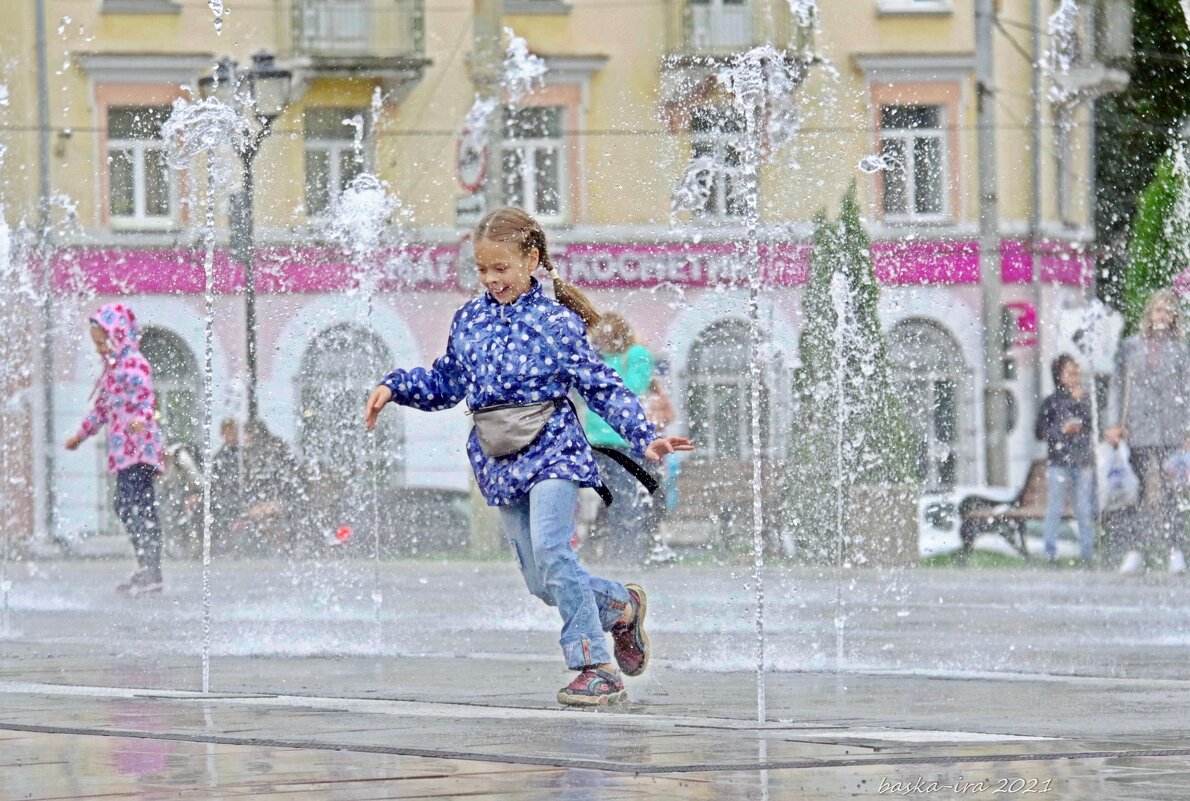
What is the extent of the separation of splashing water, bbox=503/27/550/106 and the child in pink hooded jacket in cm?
1596

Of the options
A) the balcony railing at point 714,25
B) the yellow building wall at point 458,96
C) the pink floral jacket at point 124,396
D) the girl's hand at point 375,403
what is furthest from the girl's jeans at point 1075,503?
the balcony railing at point 714,25

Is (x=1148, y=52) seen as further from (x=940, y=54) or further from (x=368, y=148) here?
(x=368, y=148)

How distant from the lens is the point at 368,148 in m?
32.7

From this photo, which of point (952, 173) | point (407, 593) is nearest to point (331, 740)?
point (407, 593)

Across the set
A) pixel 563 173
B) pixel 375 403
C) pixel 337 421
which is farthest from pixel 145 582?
pixel 563 173

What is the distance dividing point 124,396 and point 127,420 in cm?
13

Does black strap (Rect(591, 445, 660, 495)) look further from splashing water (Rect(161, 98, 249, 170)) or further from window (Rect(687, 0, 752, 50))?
window (Rect(687, 0, 752, 50))

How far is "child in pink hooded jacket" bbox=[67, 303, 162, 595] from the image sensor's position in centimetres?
1393

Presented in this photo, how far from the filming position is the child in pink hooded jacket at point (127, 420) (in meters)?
13.9

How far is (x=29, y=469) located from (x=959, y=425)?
10.1 metres

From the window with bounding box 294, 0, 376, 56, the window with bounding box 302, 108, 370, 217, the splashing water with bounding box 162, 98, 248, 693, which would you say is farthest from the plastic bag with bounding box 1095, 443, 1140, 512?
the window with bounding box 294, 0, 376, 56

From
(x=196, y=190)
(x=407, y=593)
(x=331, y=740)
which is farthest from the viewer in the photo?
(x=196, y=190)

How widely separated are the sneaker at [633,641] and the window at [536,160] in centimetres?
2289

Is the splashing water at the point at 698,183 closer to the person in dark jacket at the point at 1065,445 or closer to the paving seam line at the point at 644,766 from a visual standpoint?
the person in dark jacket at the point at 1065,445
